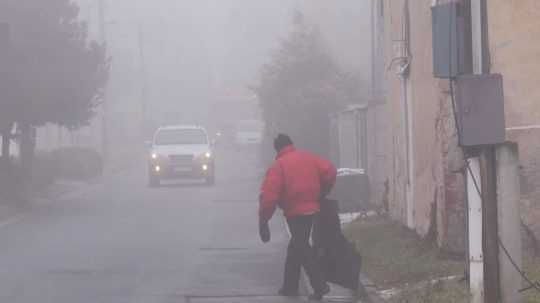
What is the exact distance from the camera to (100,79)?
3197cm

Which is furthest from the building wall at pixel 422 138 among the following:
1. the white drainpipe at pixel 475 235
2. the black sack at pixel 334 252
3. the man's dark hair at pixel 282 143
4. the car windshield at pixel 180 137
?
the car windshield at pixel 180 137

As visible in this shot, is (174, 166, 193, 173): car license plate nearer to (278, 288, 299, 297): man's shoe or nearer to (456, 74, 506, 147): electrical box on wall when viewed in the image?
(278, 288, 299, 297): man's shoe

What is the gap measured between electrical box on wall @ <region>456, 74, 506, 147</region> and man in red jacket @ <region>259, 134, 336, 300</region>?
137 inches

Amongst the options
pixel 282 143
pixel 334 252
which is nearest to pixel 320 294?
pixel 334 252

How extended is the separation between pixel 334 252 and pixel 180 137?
2707 cm

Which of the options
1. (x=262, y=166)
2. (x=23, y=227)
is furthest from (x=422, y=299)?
(x=262, y=166)

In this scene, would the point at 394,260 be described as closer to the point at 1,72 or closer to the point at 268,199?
the point at 268,199

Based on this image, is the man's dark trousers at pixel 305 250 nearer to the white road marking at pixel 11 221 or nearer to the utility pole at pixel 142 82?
the white road marking at pixel 11 221

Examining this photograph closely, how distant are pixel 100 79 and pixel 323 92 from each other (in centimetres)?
752

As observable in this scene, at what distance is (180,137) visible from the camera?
3966 centimetres

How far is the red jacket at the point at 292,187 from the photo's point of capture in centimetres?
1281

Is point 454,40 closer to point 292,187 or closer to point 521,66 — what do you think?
point 292,187

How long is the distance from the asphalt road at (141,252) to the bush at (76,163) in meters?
9.51

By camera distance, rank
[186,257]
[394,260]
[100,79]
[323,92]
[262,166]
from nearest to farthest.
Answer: [394,260] → [186,257] → [100,79] → [323,92] → [262,166]
